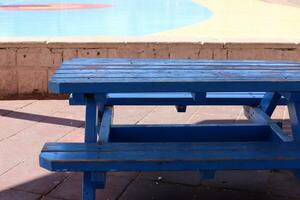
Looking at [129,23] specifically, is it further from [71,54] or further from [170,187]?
[170,187]

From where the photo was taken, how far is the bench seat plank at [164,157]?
242cm

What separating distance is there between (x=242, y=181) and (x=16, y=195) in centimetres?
137

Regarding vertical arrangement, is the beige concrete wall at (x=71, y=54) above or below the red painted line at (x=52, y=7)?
below

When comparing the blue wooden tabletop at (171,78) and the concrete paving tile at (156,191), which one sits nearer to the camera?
the blue wooden tabletop at (171,78)

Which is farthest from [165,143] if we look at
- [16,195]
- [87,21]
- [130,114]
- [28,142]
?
[87,21]

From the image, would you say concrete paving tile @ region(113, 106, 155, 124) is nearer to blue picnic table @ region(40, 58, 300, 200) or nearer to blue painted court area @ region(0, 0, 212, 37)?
blue picnic table @ region(40, 58, 300, 200)

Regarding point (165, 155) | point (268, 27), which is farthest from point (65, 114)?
point (268, 27)

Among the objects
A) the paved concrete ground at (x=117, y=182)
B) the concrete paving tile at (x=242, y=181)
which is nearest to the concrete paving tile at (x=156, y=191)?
the paved concrete ground at (x=117, y=182)

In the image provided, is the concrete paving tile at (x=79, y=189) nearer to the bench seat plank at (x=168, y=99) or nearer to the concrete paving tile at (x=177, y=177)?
the concrete paving tile at (x=177, y=177)

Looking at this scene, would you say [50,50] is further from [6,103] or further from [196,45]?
[196,45]

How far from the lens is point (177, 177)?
3.30m

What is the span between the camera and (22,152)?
3703mm

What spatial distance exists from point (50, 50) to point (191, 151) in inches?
126

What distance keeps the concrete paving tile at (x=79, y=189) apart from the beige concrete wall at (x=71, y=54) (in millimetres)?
2304
